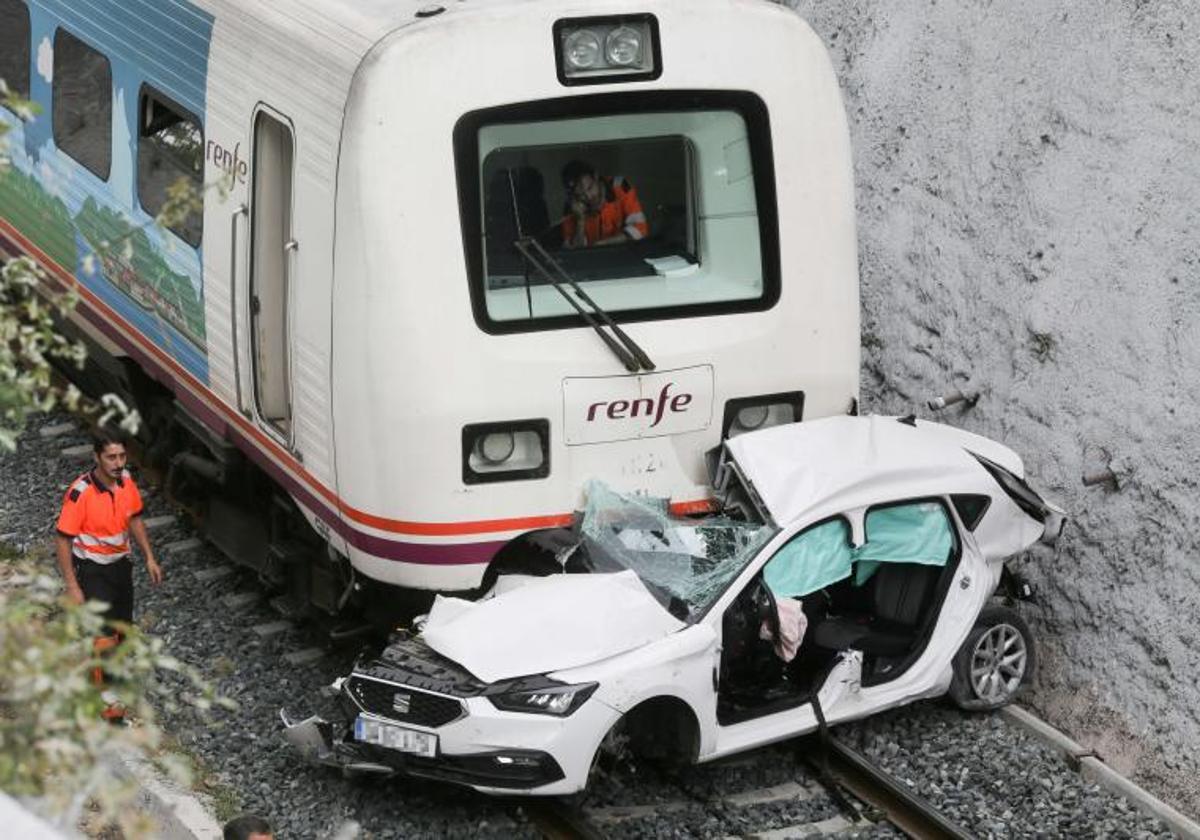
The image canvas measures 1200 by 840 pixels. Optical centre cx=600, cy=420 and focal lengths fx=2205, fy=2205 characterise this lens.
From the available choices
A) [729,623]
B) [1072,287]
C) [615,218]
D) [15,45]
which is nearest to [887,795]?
[729,623]

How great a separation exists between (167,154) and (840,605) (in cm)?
445

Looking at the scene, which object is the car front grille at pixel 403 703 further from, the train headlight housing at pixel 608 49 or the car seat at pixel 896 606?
the train headlight housing at pixel 608 49

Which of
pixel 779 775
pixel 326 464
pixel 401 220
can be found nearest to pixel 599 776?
pixel 779 775

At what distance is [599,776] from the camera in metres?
10.2

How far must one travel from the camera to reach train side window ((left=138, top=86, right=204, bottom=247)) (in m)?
11.6

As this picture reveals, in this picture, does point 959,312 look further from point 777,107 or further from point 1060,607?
point 777,107

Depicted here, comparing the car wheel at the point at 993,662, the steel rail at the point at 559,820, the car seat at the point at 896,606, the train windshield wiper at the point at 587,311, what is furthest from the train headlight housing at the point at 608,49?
the steel rail at the point at 559,820

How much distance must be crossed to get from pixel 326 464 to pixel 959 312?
15.0 feet

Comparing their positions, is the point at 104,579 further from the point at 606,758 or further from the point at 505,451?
the point at 606,758

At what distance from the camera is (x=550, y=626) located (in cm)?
955

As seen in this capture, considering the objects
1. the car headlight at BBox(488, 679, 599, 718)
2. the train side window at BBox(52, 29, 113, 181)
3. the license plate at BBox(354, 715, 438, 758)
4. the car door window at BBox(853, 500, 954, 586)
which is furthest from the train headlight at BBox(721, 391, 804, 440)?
the train side window at BBox(52, 29, 113, 181)

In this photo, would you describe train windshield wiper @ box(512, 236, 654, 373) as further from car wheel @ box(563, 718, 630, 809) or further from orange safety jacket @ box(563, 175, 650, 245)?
car wheel @ box(563, 718, 630, 809)

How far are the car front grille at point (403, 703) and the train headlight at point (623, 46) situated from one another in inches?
119

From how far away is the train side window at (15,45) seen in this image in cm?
1394
